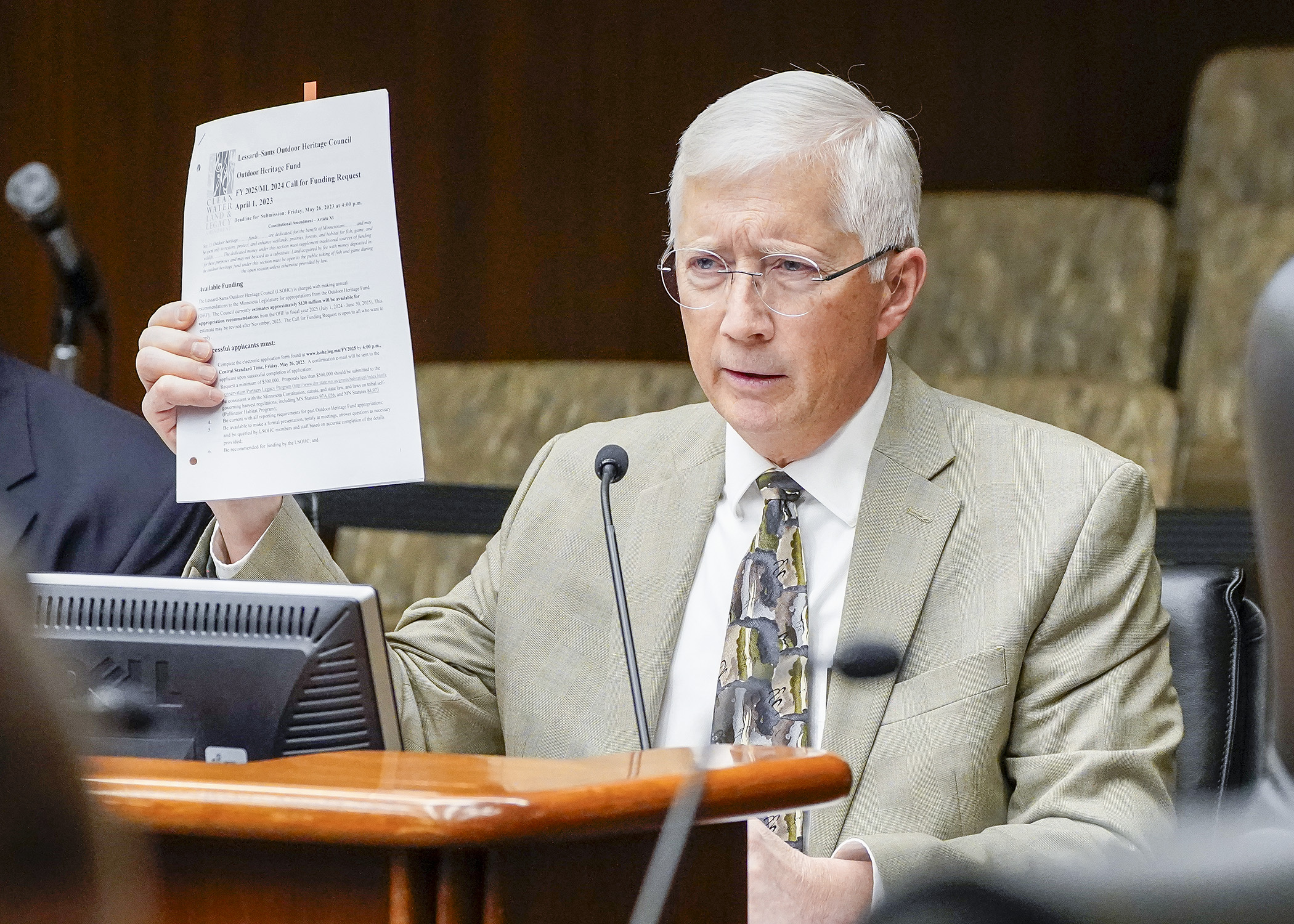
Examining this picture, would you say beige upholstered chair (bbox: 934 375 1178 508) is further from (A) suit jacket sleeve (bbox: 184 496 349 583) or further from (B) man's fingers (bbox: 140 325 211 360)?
(B) man's fingers (bbox: 140 325 211 360)

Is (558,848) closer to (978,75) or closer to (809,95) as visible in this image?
(809,95)

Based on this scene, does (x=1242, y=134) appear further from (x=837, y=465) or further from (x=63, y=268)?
(x=63, y=268)

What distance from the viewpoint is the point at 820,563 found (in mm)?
1794

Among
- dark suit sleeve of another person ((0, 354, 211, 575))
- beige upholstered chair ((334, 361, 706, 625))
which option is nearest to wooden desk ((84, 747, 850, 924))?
dark suit sleeve of another person ((0, 354, 211, 575))

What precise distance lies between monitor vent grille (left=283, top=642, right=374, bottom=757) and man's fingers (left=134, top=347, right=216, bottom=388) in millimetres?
423

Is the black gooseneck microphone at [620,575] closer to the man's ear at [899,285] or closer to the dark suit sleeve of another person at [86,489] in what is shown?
the man's ear at [899,285]

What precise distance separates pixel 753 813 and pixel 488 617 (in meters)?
0.98

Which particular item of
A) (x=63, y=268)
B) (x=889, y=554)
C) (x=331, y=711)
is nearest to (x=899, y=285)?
(x=889, y=554)

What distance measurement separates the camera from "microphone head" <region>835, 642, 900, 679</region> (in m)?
1.19

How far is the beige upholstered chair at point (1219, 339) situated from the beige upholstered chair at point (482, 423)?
1.08 metres

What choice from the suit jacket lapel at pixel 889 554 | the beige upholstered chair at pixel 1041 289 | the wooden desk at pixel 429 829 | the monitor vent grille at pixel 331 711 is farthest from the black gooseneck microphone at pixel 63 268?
the beige upholstered chair at pixel 1041 289

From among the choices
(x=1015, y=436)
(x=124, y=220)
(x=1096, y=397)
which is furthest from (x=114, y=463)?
(x=124, y=220)

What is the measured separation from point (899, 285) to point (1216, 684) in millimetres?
559

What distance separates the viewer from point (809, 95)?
1.80 metres
